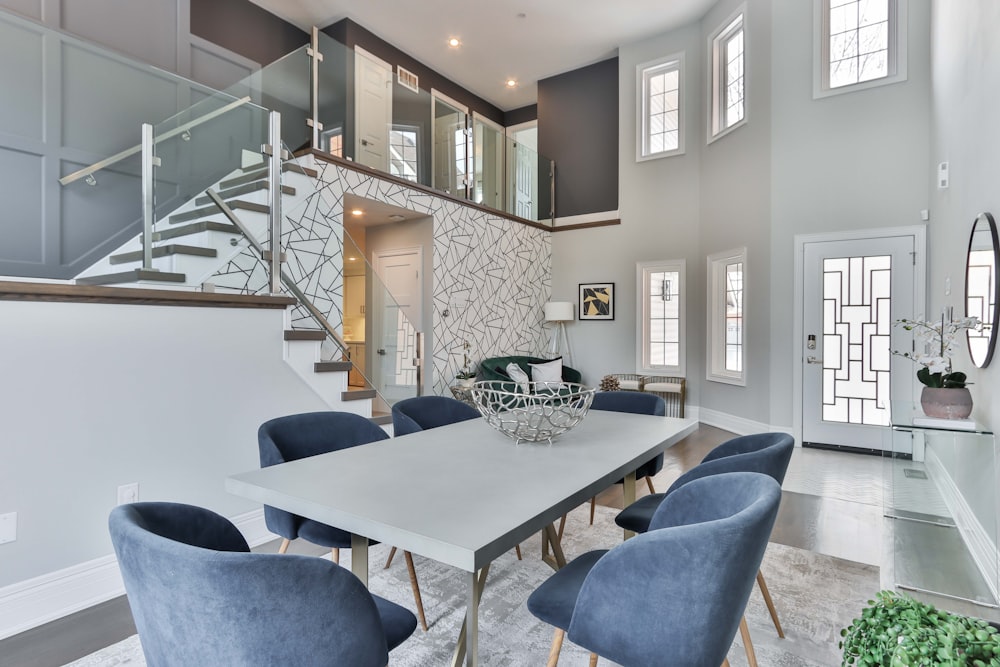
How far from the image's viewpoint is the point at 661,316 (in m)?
6.77

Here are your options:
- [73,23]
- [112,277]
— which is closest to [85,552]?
[112,277]

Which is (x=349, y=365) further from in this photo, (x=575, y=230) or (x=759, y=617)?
(x=575, y=230)

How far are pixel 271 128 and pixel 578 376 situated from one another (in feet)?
15.7

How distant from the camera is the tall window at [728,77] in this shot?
571cm

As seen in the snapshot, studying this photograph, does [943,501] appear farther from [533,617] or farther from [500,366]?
[500,366]

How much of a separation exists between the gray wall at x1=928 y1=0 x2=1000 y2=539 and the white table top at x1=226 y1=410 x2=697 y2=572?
1.39m

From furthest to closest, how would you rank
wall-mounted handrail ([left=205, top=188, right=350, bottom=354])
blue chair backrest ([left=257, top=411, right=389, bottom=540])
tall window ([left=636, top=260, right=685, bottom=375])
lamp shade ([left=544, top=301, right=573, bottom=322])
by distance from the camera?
lamp shade ([left=544, top=301, right=573, bottom=322]) → tall window ([left=636, top=260, right=685, bottom=375]) → wall-mounted handrail ([left=205, top=188, right=350, bottom=354]) → blue chair backrest ([left=257, top=411, right=389, bottom=540])

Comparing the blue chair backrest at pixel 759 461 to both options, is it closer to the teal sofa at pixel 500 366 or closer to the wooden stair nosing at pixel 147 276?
the wooden stair nosing at pixel 147 276

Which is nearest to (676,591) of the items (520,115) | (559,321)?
(559,321)

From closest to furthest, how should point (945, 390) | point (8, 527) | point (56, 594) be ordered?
point (8, 527) < point (56, 594) < point (945, 390)

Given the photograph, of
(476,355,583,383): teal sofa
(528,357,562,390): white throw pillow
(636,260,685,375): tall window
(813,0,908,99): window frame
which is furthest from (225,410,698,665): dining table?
(636,260,685,375): tall window

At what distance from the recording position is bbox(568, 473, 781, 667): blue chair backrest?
1036mm

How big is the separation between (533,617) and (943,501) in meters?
1.82

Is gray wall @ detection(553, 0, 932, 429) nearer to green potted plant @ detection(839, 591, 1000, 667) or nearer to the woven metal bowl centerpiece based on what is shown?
the woven metal bowl centerpiece
